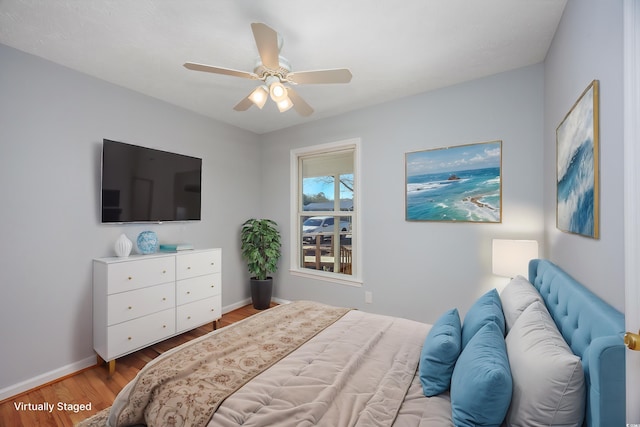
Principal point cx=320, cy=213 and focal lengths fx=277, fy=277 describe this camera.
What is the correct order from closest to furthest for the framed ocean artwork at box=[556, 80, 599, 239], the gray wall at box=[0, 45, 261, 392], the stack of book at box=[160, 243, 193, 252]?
the framed ocean artwork at box=[556, 80, 599, 239] < the gray wall at box=[0, 45, 261, 392] < the stack of book at box=[160, 243, 193, 252]

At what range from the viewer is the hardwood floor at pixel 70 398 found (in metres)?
1.81

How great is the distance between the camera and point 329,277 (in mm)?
3596

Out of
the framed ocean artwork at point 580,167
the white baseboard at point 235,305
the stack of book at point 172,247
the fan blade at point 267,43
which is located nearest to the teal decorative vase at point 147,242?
the stack of book at point 172,247

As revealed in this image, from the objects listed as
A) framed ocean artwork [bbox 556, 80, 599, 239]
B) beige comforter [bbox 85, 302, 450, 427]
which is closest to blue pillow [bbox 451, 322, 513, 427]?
beige comforter [bbox 85, 302, 450, 427]

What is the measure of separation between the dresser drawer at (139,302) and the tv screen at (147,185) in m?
0.71

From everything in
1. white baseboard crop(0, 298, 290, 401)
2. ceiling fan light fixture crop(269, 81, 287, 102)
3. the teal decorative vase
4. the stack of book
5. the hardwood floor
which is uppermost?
ceiling fan light fixture crop(269, 81, 287, 102)

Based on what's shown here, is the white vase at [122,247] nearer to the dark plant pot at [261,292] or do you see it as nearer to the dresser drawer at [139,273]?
the dresser drawer at [139,273]

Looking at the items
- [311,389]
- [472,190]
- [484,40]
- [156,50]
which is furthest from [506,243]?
[156,50]

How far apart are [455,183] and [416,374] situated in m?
1.91

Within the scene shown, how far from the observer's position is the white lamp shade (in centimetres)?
213

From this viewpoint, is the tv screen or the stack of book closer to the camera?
the tv screen

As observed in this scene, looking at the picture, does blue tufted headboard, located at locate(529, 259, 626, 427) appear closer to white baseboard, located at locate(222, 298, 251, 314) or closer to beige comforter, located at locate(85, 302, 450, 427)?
beige comforter, located at locate(85, 302, 450, 427)

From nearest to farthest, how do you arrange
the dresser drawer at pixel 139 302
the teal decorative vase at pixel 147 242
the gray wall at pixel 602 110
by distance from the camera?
the gray wall at pixel 602 110 < the dresser drawer at pixel 139 302 < the teal decorative vase at pixel 147 242

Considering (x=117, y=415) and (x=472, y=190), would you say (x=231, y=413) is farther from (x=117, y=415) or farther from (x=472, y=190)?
(x=472, y=190)
